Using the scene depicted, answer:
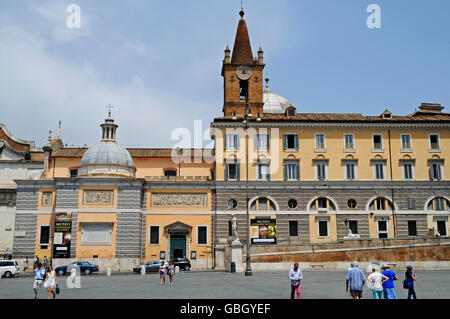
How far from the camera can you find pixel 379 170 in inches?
1796

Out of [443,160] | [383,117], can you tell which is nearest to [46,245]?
[383,117]

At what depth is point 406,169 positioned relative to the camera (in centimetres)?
4575

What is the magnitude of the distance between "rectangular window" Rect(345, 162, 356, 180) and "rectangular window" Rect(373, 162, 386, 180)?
2.03 m

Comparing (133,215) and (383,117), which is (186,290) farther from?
(383,117)

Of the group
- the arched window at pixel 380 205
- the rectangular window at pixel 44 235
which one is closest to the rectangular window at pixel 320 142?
the arched window at pixel 380 205

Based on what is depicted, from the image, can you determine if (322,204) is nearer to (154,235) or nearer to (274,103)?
(154,235)

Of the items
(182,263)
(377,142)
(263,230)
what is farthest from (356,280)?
(377,142)

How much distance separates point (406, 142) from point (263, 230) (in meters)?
16.6

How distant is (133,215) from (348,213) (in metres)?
20.1

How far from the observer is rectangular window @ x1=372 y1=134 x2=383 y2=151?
46.2 meters

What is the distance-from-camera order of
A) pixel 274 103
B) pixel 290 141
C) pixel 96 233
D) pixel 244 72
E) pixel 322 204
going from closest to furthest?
pixel 96 233 → pixel 322 204 → pixel 290 141 → pixel 244 72 → pixel 274 103

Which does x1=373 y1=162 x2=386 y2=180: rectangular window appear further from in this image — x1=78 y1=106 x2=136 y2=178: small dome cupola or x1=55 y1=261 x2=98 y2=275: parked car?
x1=55 y1=261 x2=98 y2=275: parked car

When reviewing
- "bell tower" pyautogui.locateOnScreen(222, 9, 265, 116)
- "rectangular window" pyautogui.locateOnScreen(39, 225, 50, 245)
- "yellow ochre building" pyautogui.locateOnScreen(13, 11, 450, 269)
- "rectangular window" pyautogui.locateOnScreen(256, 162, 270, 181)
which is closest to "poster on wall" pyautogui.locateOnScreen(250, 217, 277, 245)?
"yellow ochre building" pyautogui.locateOnScreen(13, 11, 450, 269)

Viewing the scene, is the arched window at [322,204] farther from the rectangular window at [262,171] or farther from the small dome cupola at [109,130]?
the small dome cupola at [109,130]
